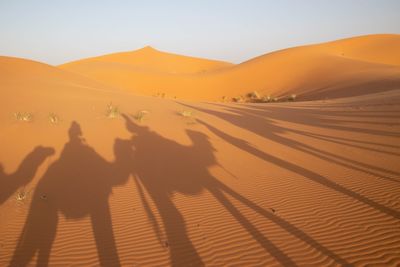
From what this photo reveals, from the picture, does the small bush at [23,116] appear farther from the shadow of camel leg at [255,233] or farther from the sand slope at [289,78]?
the sand slope at [289,78]

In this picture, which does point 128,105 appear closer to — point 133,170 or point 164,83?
point 133,170

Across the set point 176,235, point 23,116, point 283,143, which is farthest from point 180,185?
point 23,116

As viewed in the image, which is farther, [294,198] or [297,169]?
[297,169]

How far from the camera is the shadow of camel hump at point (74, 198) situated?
16.1 feet

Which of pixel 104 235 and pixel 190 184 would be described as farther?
pixel 190 184

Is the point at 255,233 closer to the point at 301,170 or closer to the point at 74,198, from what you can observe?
the point at 301,170

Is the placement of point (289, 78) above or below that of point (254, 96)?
above

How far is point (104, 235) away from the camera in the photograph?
520 cm

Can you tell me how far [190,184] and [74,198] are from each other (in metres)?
2.16

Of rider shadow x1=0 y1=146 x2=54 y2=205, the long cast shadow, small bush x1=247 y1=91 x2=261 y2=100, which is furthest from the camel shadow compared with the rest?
small bush x1=247 y1=91 x2=261 y2=100

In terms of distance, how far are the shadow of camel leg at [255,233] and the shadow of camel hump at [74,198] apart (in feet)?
6.18

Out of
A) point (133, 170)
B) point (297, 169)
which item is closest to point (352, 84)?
point (297, 169)

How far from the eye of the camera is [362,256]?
4.47 meters

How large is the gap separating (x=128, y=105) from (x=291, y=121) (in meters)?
6.14
